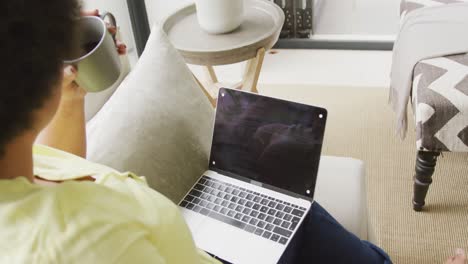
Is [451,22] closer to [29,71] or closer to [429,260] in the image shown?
[429,260]

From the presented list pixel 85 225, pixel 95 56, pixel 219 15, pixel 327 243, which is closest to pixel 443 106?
pixel 327 243

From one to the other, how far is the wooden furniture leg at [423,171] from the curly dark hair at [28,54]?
4.05ft

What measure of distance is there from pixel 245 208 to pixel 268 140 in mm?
146

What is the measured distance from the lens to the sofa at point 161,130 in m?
0.89

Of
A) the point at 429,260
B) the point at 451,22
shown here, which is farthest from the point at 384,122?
the point at 429,260

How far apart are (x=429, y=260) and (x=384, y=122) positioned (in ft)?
2.24

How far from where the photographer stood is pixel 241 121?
97 centimetres

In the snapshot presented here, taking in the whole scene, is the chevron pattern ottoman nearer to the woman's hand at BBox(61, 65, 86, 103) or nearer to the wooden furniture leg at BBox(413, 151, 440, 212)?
the wooden furniture leg at BBox(413, 151, 440, 212)

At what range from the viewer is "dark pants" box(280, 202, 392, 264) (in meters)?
0.93

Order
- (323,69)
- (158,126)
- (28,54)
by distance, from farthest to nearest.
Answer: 1. (323,69)
2. (158,126)
3. (28,54)

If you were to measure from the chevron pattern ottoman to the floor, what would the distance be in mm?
748

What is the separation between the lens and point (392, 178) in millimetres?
1691

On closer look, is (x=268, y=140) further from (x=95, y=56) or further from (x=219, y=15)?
(x=219, y=15)

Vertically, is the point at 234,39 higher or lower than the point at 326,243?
higher
